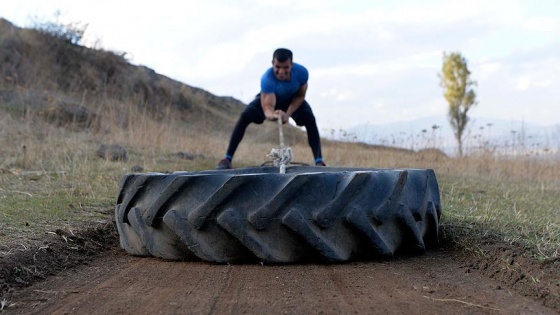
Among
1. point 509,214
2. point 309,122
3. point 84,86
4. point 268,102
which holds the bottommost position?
point 509,214

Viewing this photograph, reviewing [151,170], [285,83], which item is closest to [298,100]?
[285,83]

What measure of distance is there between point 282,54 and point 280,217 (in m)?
3.81

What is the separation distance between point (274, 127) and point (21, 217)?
27.2m

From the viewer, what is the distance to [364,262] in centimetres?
306

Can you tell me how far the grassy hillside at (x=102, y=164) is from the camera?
379cm

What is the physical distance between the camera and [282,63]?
6.53 m

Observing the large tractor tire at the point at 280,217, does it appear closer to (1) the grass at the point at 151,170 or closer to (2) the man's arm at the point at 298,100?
(1) the grass at the point at 151,170

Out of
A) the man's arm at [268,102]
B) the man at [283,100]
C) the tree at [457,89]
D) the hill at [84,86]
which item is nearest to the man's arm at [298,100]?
the man at [283,100]

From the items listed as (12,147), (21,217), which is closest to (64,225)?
(21,217)

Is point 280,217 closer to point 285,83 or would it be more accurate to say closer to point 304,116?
point 285,83

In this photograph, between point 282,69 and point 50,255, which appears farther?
point 282,69

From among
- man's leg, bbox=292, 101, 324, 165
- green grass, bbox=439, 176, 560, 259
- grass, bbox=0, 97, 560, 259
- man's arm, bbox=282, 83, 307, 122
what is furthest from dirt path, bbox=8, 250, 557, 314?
man's leg, bbox=292, 101, 324, 165

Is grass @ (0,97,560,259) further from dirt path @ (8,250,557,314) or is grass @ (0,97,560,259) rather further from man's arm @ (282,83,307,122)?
man's arm @ (282,83,307,122)

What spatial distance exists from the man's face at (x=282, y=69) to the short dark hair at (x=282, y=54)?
3 centimetres
